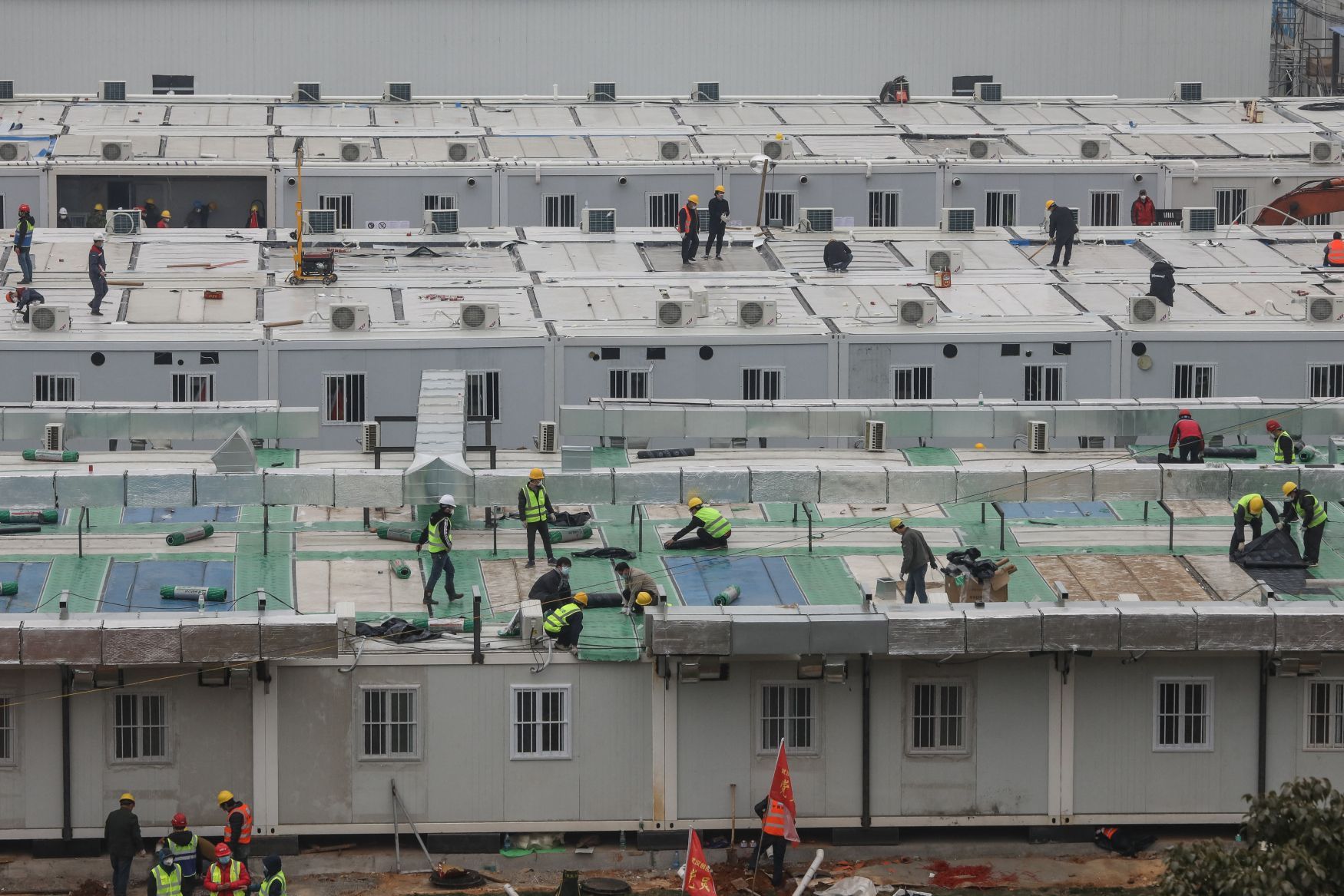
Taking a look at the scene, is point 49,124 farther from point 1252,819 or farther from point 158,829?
point 1252,819

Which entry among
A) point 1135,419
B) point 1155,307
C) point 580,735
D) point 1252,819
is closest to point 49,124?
point 1155,307

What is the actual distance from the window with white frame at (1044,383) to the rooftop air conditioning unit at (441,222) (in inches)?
647

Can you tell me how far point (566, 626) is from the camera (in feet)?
122

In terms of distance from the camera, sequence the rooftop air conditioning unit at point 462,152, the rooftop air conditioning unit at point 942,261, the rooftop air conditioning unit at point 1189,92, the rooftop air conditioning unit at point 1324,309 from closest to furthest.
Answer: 1. the rooftop air conditioning unit at point 1324,309
2. the rooftop air conditioning unit at point 942,261
3. the rooftop air conditioning unit at point 462,152
4. the rooftop air conditioning unit at point 1189,92

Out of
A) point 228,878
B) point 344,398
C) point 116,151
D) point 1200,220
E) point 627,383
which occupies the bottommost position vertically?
point 228,878

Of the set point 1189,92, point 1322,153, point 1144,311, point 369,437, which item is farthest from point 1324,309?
point 1189,92

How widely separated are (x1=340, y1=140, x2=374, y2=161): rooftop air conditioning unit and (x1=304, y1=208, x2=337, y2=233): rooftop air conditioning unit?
362 inches

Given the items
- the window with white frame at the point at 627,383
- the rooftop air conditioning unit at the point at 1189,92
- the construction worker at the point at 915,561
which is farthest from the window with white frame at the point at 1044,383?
the rooftop air conditioning unit at the point at 1189,92

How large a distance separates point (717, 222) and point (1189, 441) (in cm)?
1991

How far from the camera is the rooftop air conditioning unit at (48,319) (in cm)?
5506

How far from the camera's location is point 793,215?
7406cm

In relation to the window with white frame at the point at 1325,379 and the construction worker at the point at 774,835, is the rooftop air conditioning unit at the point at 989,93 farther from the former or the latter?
the construction worker at the point at 774,835

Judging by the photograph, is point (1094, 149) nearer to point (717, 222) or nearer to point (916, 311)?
point (717, 222)

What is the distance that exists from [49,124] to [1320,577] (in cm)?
4888
